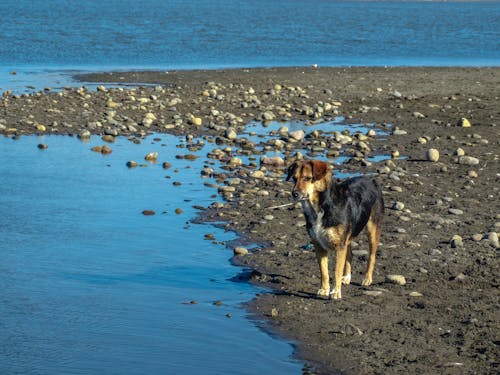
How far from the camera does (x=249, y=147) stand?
19438 mm

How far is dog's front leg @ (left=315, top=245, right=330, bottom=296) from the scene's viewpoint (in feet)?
33.9

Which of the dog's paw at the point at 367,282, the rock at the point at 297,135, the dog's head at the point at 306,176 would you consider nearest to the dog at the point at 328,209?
the dog's head at the point at 306,176

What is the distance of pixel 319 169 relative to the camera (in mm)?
9992

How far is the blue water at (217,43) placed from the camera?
40.5 m

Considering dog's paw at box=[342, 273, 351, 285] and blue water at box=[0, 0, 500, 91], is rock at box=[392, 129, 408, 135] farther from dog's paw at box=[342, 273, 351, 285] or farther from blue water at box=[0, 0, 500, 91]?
blue water at box=[0, 0, 500, 91]

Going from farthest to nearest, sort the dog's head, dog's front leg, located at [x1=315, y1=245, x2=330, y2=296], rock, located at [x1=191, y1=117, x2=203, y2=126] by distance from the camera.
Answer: rock, located at [x1=191, y1=117, x2=203, y2=126]
dog's front leg, located at [x1=315, y1=245, x2=330, y2=296]
the dog's head

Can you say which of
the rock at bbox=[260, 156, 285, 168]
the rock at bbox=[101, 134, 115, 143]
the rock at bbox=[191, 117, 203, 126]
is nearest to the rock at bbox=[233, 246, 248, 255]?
the rock at bbox=[260, 156, 285, 168]

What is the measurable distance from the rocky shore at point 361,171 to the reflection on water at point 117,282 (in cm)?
47

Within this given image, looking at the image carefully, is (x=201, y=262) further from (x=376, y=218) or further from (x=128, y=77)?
(x=128, y=77)

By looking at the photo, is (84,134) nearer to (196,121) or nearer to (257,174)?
(196,121)

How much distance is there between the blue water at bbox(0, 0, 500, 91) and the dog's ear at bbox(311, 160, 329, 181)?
21.0 metres

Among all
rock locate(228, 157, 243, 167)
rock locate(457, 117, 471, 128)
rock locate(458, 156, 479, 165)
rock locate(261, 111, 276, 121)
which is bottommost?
rock locate(228, 157, 243, 167)

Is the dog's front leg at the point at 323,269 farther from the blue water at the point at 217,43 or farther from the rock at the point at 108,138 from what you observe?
the blue water at the point at 217,43

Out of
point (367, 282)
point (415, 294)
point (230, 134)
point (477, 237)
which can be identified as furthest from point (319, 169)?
point (230, 134)
